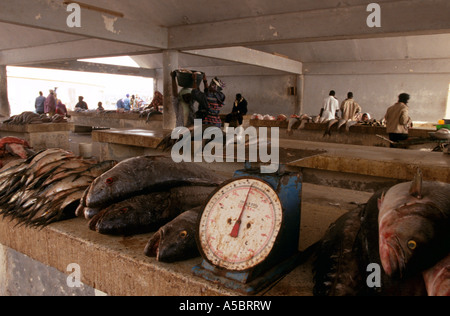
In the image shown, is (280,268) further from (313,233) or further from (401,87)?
(401,87)

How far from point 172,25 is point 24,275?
964 centimetres

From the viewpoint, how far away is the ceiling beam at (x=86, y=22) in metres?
7.65

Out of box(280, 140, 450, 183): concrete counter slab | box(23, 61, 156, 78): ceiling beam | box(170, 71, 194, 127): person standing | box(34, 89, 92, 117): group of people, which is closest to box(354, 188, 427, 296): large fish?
box(280, 140, 450, 183): concrete counter slab

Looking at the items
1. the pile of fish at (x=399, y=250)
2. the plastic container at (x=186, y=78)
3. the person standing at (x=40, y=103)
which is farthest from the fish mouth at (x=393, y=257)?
the person standing at (x=40, y=103)

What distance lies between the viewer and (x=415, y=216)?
4.17ft

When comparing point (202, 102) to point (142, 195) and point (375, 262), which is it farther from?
point (375, 262)

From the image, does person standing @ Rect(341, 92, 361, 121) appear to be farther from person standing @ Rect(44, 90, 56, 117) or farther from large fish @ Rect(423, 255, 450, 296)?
person standing @ Rect(44, 90, 56, 117)

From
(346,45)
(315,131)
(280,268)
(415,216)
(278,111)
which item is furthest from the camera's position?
(278,111)

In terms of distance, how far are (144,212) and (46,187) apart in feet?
2.83

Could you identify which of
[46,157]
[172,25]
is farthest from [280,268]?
[172,25]

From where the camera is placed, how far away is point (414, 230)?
1.21 metres

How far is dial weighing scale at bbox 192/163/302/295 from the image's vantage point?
1431 millimetres

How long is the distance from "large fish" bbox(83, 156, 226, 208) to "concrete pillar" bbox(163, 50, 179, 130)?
30.2 ft
